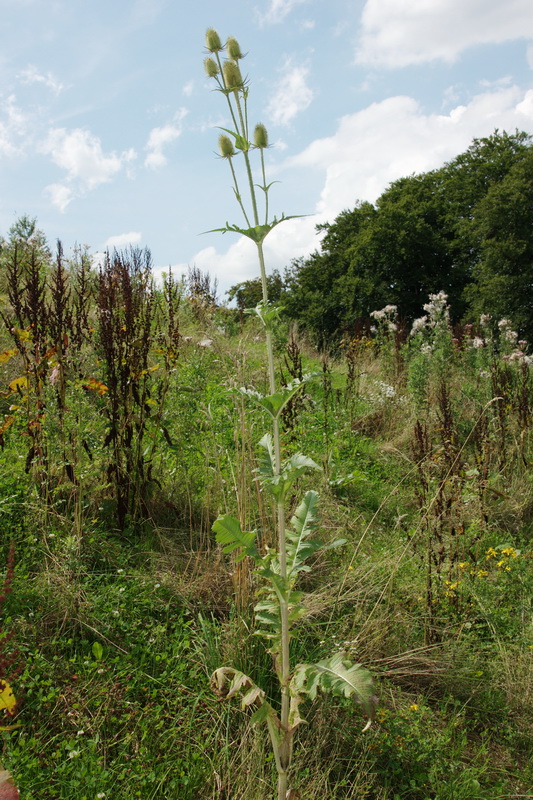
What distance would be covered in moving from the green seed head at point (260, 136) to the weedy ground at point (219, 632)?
2.99 feet

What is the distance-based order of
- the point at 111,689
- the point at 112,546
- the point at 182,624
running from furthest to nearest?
the point at 112,546, the point at 182,624, the point at 111,689

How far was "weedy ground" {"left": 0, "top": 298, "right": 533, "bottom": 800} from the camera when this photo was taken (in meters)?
2.14

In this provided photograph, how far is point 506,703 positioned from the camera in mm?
2604

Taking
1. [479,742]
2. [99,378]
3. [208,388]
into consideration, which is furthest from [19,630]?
[208,388]

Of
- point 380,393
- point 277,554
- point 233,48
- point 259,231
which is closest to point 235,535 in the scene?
point 277,554

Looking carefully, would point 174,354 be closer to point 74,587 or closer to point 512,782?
point 74,587

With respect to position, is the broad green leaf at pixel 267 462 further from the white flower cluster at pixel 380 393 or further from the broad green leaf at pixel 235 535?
the white flower cluster at pixel 380 393

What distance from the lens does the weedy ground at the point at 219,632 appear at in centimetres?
214

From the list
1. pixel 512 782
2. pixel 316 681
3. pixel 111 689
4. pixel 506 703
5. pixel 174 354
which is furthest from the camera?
pixel 174 354

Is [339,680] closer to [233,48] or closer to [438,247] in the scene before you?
[233,48]

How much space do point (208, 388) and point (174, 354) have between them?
2488 millimetres

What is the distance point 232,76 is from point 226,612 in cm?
242

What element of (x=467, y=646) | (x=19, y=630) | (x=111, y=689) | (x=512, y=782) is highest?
(x=19, y=630)

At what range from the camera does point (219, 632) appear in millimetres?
2672
